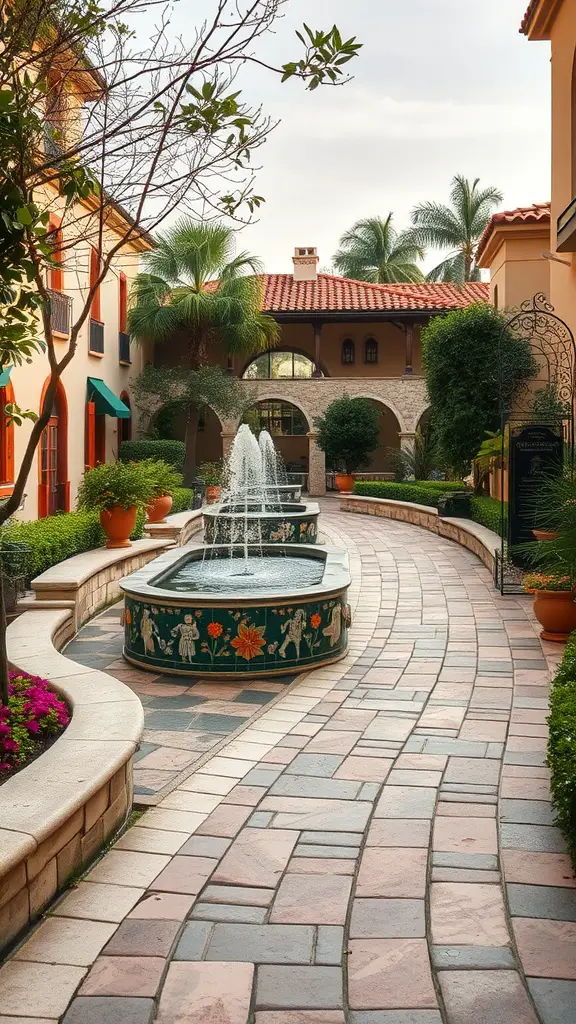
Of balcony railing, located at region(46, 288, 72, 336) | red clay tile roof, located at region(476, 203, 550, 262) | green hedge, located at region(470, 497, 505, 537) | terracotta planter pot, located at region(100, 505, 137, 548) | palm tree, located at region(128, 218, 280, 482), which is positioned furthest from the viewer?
palm tree, located at region(128, 218, 280, 482)

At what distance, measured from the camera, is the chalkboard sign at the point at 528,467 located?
1102cm

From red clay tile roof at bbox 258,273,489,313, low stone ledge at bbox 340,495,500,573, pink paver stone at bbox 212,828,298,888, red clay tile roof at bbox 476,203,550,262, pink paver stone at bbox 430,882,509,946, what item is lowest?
pink paver stone at bbox 212,828,298,888

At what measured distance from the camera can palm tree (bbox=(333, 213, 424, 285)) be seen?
1612 inches

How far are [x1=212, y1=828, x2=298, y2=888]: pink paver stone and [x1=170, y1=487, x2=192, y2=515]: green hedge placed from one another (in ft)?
45.6

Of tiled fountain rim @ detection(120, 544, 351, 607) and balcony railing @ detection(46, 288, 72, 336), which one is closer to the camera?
tiled fountain rim @ detection(120, 544, 351, 607)

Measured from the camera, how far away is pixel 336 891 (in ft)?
11.5

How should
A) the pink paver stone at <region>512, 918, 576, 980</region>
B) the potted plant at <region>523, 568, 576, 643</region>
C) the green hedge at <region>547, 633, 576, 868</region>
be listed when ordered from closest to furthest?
the pink paver stone at <region>512, 918, 576, 980</region>, the green hedge at <region>547, 633, 576, 868</region>, the potted plant at <region>523, 568, 576, 643</region>

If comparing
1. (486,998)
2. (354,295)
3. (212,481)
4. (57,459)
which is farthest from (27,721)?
(354,295)

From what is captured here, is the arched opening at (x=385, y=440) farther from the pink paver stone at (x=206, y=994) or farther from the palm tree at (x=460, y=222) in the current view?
the pink paver stone at (x=206, y=994)

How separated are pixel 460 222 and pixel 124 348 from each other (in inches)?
702

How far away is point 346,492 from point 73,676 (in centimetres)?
2061

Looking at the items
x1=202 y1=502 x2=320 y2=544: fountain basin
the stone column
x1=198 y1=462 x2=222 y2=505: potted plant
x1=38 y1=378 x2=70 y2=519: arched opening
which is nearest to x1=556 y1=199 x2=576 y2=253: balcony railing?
x1=202 y1=502 x2=320 y2=544: fountain basin

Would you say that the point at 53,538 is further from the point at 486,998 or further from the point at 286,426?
the point at 286,426

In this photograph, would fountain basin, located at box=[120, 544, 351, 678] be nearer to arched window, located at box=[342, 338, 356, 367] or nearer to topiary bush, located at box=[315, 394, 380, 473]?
topiary bush, located at box=[315, 394, 380, 473]
